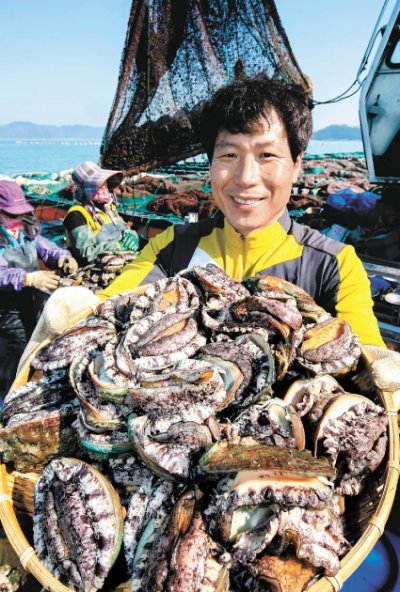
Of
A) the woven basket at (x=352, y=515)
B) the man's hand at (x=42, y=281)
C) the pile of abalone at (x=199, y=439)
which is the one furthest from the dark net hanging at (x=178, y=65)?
the woven basket at (x=352, y=515)

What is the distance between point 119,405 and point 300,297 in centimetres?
82

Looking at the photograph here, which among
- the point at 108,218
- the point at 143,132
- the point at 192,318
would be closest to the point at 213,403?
the point at 192,318

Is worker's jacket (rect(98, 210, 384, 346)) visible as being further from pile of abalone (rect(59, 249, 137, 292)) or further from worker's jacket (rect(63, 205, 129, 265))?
worker's jacket (rect(63, 205, 129, 265))

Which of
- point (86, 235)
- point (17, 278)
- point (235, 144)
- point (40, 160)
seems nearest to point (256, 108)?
point (235, 144)

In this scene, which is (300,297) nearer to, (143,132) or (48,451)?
(48,451)

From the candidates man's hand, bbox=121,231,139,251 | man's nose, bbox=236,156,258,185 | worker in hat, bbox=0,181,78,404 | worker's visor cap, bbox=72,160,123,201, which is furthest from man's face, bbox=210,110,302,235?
man's hand, bbox=121,231,139,251

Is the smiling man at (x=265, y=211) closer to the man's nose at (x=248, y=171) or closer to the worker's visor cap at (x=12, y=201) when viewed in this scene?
the man's nose at (x=248, y=171)

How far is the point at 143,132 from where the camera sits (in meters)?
7.04

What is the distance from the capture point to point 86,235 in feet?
15.2

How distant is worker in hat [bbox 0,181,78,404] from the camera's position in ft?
11.4

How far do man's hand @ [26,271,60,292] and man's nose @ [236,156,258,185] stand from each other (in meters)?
2.12

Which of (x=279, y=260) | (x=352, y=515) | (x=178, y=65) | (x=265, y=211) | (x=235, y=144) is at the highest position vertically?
(x=178, y=65)

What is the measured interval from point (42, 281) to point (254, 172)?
2.22 meters

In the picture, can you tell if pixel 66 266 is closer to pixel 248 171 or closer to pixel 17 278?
pixel 17 278
